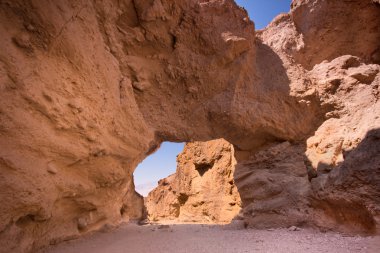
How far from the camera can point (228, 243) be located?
2.29m

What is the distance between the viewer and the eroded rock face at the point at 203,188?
777 cm

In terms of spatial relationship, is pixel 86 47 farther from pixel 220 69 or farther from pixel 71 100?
pixel 220 69

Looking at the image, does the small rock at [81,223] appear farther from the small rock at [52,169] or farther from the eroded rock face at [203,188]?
the eroded rock face at [203,188]

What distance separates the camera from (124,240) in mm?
2732

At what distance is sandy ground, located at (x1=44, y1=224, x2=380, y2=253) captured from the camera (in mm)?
1953

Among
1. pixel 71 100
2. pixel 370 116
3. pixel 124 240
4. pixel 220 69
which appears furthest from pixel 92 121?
pixel 370 116

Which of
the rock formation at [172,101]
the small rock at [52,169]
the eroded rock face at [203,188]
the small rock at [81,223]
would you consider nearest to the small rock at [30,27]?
the rock formation at [172,101]

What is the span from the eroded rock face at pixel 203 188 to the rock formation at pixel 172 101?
3.76m

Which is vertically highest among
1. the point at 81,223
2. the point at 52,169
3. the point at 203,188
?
the point at 52,169

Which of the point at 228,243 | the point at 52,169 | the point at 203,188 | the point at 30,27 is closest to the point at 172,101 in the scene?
the point at 52,169

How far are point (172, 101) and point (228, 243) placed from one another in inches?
83.1

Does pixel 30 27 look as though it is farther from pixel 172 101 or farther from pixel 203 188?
pixel 203 188

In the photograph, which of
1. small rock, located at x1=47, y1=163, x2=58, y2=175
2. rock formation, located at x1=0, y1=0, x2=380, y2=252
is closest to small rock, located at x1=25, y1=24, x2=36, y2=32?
rock formation, located at x1=0, y1=0, x2=380, y2=252

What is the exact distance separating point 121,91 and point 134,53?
0.68 metres
